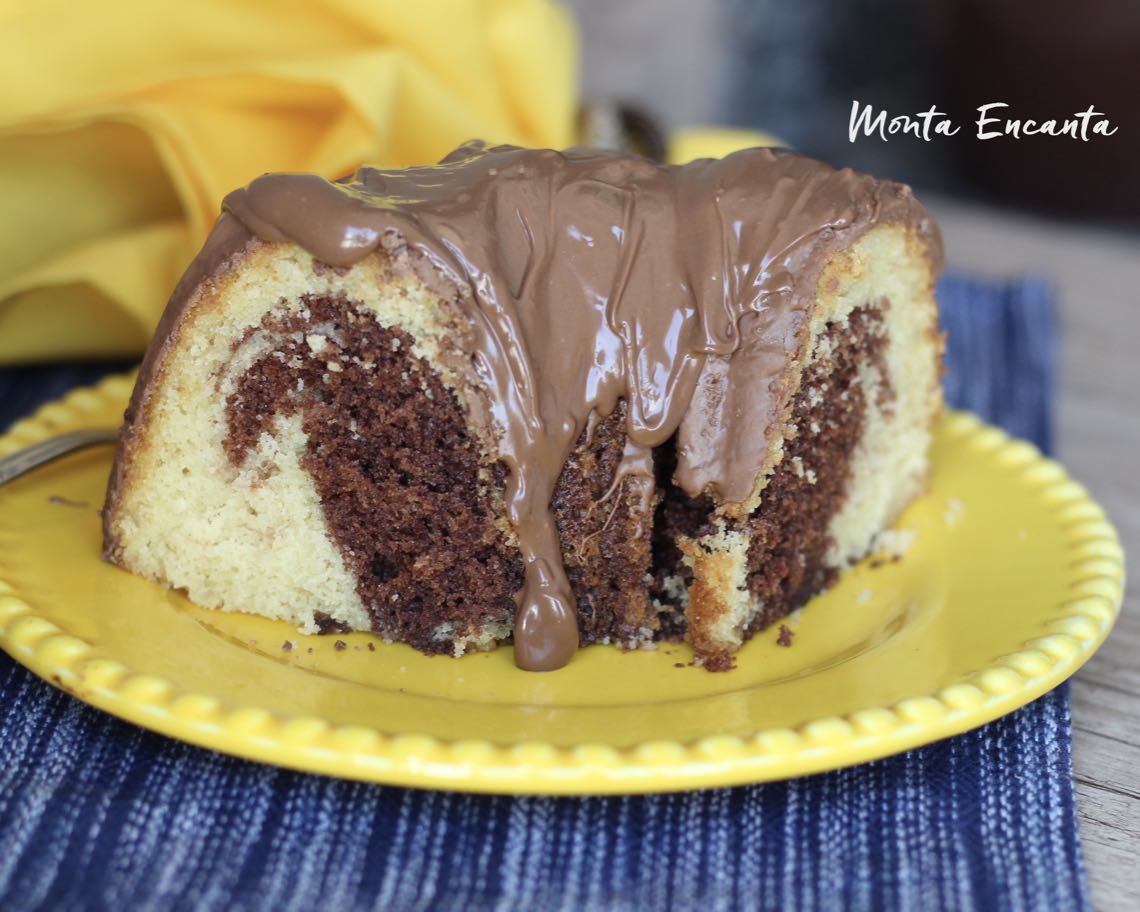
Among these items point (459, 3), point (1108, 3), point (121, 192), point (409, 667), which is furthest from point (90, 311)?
point (1108, 3)

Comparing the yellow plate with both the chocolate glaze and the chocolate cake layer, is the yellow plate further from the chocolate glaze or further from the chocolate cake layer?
the chocolate glaze

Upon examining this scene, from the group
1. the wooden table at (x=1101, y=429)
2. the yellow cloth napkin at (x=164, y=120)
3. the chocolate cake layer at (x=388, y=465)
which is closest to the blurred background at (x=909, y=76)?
the wooden table at (x=1101, y=429)

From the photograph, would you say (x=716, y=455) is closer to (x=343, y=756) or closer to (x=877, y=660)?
(x=877, y=660)

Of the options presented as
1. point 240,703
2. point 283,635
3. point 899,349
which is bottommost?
point 283,635

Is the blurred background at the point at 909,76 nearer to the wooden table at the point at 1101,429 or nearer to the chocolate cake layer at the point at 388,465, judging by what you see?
the wooden table at the point at 1101,429

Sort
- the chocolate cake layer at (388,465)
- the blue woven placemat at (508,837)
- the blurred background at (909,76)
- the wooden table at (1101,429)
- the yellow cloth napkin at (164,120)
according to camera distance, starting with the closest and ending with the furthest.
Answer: the blue woven placemat at (508,837), the wooden table at (1101,429), the chocolate cake layer at (388,465), the yellow cloth napkin at (164,120), the blurred background at (909,76)
